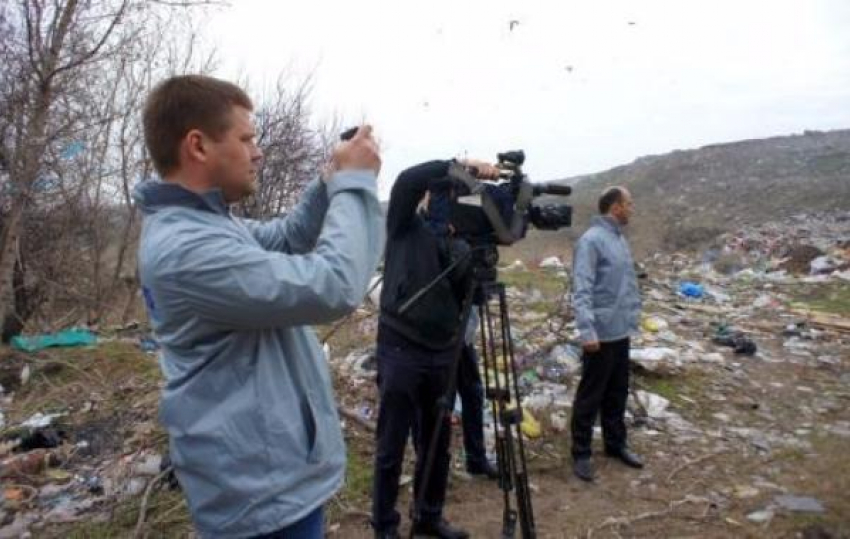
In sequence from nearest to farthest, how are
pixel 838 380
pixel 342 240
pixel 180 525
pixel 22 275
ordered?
pixel 342 240 → pixel 180 525 → pixel 838 380 → pixel 22 275

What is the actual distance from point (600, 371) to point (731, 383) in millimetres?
2677

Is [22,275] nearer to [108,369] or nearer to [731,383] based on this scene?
[108,369]

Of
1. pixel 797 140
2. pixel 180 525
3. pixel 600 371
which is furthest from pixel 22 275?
pixel 797 140

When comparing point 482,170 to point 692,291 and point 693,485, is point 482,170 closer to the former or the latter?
point 693,485

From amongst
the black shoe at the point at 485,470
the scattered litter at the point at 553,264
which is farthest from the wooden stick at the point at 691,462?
the scattered litter at the point at 553,264

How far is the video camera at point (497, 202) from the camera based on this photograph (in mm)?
2338

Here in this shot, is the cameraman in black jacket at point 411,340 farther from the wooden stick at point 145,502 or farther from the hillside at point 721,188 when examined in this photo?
the hillside at point 721,188

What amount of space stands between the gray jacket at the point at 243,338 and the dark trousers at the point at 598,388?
118 inches

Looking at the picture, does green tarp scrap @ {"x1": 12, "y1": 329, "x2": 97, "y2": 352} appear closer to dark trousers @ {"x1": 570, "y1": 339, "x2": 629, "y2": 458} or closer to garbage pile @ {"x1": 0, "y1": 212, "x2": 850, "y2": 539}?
garbage pile @ {"x1": 0, "y1": 212, "x2": 850, "y2": 539}

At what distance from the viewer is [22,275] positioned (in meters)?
8.02

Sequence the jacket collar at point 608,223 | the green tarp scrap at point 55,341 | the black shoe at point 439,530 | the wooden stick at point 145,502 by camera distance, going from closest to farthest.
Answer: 1. the wooden stick at point 145,502
2. the black shoe at point 439,530
3. the jacket collar at point 608,223
4. the green tarp scrap at point 55,341

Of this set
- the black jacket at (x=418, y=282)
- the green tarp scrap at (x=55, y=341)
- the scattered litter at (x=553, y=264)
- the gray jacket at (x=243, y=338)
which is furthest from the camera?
the scattered litter at (x=553, y=264)

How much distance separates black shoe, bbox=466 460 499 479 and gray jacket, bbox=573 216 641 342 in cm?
100

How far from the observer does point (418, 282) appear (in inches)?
120
